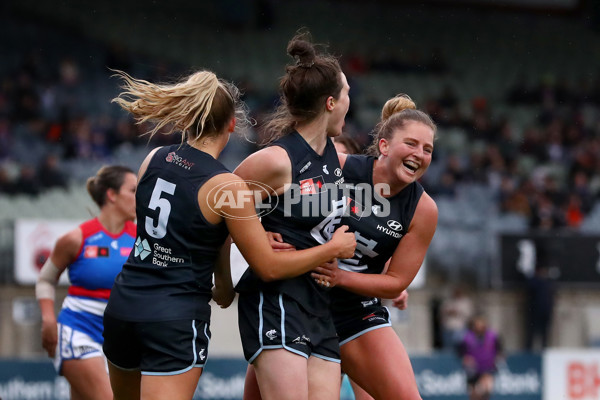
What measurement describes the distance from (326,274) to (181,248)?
0.86m

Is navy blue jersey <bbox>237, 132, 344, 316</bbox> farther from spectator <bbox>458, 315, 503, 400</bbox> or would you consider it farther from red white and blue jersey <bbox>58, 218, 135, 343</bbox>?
spectator <bbox>458, 315, 503, 400</bbox>

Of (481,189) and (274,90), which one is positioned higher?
(274,90)

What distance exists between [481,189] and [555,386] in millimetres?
5313

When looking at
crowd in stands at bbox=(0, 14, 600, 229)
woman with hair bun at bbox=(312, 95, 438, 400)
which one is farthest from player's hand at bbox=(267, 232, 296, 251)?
crowd in stands at bbox=(0, 14, 600, 229)

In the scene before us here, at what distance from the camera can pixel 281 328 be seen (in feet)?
14.6

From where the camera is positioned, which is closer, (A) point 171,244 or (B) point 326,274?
(A) point 171,244

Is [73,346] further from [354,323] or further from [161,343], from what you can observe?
[161,343]

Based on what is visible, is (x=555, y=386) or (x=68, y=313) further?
(x=555, y=386)

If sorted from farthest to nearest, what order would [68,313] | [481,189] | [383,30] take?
[383,30]
[481,189]
[68,313]

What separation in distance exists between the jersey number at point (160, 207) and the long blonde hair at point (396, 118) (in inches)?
59.1

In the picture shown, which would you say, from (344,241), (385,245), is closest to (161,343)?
(344,241)

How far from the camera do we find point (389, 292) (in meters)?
5.00

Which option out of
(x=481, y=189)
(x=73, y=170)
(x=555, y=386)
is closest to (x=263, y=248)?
(x=555, y=386)

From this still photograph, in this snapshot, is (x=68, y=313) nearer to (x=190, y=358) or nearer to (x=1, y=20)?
(x=190, y=358)
